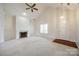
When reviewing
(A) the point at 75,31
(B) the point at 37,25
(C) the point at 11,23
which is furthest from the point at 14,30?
(A) the point at 75,31

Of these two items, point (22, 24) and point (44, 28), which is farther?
point (22, 24)

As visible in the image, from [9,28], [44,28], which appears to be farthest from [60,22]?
[9,28]

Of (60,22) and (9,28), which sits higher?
(60,22)

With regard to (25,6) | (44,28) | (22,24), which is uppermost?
(25,6)

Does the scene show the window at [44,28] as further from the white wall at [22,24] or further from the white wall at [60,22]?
the white wall at [22,24]

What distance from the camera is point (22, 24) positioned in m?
2.71

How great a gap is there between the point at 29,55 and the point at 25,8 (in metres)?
1.25

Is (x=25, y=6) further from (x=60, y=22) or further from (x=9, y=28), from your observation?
(x=60, y=22)

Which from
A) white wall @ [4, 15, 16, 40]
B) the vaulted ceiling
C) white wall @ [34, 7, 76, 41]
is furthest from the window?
white wall @ [4, 15, 16, 40]

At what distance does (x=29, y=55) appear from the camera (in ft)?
7.47

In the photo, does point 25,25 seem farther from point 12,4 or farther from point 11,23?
point 12,4

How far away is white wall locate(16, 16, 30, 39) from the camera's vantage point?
8.41 ft

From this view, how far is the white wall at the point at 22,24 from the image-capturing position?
2.56m

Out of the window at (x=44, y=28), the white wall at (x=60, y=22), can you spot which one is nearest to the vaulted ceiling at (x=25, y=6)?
the white wall at (x=60, y=22)
